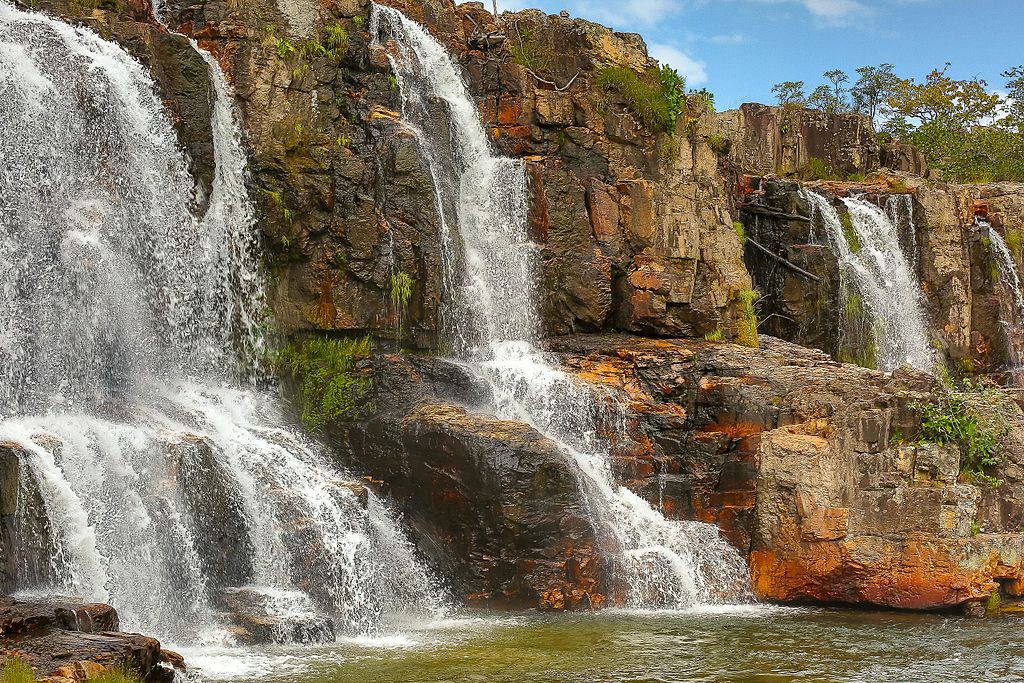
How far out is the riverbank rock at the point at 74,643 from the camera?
420 inches

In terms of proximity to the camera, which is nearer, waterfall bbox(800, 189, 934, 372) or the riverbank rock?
the riverbank rock

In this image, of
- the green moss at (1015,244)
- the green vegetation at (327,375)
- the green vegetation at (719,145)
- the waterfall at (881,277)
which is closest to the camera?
the green vegetation at (327,375)

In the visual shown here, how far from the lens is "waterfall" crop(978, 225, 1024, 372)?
101ft

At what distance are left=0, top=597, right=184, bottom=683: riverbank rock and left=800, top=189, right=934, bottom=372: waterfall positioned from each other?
19594 millimetres

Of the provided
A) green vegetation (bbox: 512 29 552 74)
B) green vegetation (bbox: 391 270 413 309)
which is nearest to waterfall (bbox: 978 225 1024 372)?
green vegetation (bbox: 512 29 552 74)

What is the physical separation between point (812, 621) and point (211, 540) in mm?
8269

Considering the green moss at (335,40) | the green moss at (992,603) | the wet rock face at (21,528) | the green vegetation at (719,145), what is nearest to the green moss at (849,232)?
the green vegetation at (719,145)

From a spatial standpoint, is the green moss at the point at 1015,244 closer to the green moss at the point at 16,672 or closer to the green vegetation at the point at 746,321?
the green vegetation at the point at 746,321

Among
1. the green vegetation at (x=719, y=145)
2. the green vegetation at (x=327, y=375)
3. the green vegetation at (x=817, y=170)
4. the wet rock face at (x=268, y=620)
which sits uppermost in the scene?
the green vegetation at (x=817, y=170)

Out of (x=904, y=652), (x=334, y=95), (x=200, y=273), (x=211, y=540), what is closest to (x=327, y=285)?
(x=200, y=273)

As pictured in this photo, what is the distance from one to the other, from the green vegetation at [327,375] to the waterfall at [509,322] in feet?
7.04

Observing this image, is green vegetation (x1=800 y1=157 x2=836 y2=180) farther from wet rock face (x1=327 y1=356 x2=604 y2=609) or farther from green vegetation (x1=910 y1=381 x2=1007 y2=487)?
wet rock face (x1=327 y1=356 x2=604 y2=609)

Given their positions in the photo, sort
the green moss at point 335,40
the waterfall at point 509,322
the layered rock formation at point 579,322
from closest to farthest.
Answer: the layered rock formation at point 579,322, the waterfall at point 509,322, the green moss at point 335,40

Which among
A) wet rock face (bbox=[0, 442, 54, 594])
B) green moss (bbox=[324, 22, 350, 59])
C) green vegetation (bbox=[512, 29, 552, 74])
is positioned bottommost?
wet rock face (bbox=[0, 442, 54, 594])
